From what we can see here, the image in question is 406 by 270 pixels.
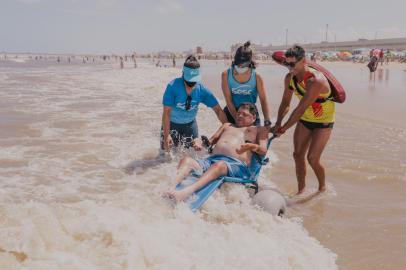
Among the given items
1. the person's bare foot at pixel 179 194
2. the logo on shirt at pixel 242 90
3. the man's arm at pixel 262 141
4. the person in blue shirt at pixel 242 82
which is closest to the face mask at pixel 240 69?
the person in blue shirt at pixel 242 82

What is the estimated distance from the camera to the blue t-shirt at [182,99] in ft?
18.7

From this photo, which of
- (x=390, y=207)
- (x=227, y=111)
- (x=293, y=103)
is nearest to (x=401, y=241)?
(x=390, y=207)

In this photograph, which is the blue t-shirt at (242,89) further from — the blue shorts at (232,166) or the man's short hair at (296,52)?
the blue shorts at (232,166)

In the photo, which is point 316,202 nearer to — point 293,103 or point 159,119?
point 159,119

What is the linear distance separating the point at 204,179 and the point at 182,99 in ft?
5.97

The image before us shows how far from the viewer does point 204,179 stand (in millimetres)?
4316

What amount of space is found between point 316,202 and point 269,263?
1.94 m

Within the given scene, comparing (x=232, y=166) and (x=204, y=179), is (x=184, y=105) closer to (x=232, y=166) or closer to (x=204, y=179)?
(x=232, y=166)

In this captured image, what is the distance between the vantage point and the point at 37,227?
11.0 ft

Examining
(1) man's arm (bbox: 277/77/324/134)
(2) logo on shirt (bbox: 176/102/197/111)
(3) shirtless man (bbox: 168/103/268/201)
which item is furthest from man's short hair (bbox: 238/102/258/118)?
(2) logo on shirt (bbox: 176/102/197/111)

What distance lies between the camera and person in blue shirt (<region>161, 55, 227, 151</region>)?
5609mm

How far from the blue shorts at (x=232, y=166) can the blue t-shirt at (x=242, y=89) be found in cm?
94

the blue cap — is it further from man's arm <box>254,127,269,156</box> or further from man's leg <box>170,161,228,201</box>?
man's leg <box>170,161,228,201</box>

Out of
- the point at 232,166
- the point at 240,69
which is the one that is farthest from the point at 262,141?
the point at 240,69
